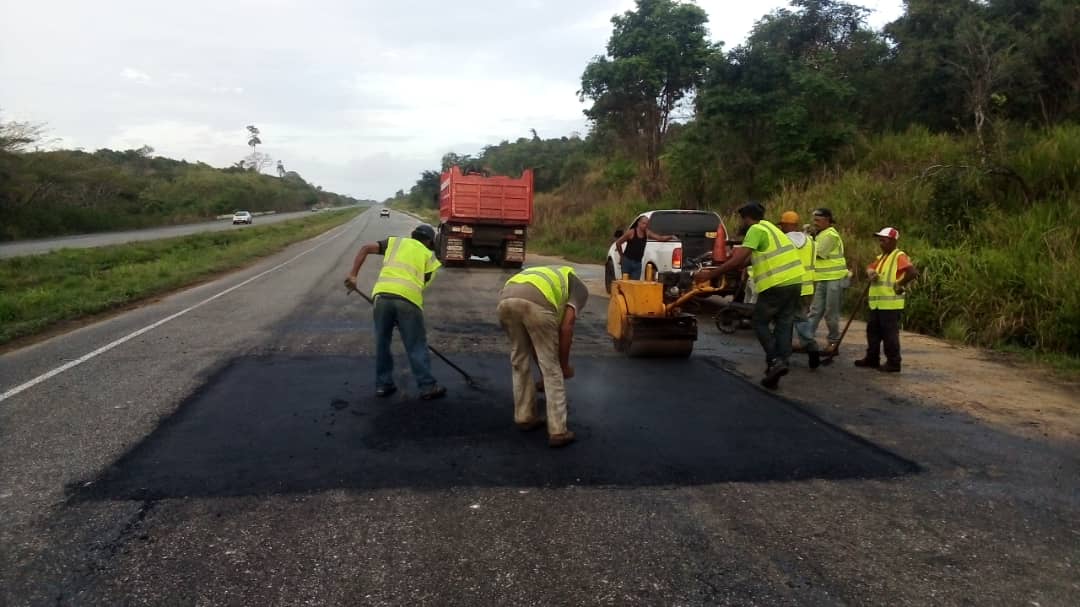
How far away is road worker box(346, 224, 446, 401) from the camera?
5.82 m

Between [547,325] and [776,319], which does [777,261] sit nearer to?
[776,319]

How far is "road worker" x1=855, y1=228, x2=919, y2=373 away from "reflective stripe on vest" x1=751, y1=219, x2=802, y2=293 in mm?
1435

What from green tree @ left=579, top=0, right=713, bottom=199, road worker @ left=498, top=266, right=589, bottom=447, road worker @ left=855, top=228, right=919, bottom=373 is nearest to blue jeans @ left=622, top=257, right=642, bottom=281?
road worker @ left=855, top=228, right=919, bottom=373

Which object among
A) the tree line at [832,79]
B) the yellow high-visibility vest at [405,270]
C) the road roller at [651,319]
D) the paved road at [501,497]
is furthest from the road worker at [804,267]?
the tree line at [832,79]

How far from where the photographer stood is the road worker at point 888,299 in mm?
7180

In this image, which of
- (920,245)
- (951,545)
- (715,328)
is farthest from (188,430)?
(920,245)

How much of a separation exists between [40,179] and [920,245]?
141 feet

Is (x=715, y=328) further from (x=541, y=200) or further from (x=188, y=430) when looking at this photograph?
(x=541, y=200)

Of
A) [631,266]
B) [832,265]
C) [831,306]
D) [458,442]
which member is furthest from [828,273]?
[458,442]

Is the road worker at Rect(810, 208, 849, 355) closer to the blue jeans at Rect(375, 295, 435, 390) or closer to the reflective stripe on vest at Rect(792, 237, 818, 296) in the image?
the reflective stripe on vest at Rect(792, 237, 818, 296)

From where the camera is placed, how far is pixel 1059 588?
3016 millimetres

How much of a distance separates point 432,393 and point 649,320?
2.68m

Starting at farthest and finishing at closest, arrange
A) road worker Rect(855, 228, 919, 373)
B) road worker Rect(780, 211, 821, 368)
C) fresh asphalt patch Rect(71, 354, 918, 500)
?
1. road worker Rect(780, 211, 821, 368)
2. road worker Rect(855, 228, 919, 373)
3. fresh asphalt patch Rect(71, 354, 918, 500)

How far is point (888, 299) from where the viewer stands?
719cm
